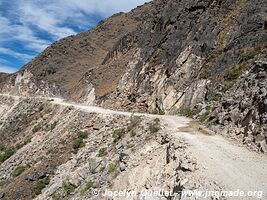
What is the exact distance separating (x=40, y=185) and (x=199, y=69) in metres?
14.2

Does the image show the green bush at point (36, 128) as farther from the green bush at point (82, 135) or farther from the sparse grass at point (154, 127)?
the sparse grass at point (154, 127)

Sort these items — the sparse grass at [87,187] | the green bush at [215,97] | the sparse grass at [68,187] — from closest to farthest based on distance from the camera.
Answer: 1. the sparse grass at [87,187]
2. the sparse grass at [68,187]
3. the green bush at [215,97]

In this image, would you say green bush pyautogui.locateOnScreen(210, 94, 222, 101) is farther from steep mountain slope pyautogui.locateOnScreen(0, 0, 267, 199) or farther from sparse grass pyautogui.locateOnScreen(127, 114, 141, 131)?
sparse grass pyautogui.locateOnScreen(127, 114, 141, 131)

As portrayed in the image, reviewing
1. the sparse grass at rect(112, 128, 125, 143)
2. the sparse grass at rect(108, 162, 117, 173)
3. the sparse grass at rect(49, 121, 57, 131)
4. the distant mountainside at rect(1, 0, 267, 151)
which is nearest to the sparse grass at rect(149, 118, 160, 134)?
the sparse grass at rect(112, 128, 125, 143)

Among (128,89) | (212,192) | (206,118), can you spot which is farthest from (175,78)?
(212,192)

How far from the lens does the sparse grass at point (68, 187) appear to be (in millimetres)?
16734

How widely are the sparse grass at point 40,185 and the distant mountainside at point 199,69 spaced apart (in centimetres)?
873

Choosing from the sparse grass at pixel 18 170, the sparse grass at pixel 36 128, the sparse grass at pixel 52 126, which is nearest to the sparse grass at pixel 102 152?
the sparse grass at pixel 18 170

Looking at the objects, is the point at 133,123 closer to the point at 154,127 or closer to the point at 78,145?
the point at 154,127

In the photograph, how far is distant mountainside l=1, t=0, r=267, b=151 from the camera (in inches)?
647

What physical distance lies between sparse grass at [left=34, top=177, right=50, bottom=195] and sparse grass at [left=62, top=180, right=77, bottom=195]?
2479 mm

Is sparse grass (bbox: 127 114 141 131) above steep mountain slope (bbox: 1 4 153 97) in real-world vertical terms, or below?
below

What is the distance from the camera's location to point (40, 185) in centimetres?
1944

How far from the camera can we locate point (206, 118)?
18.7 metres
